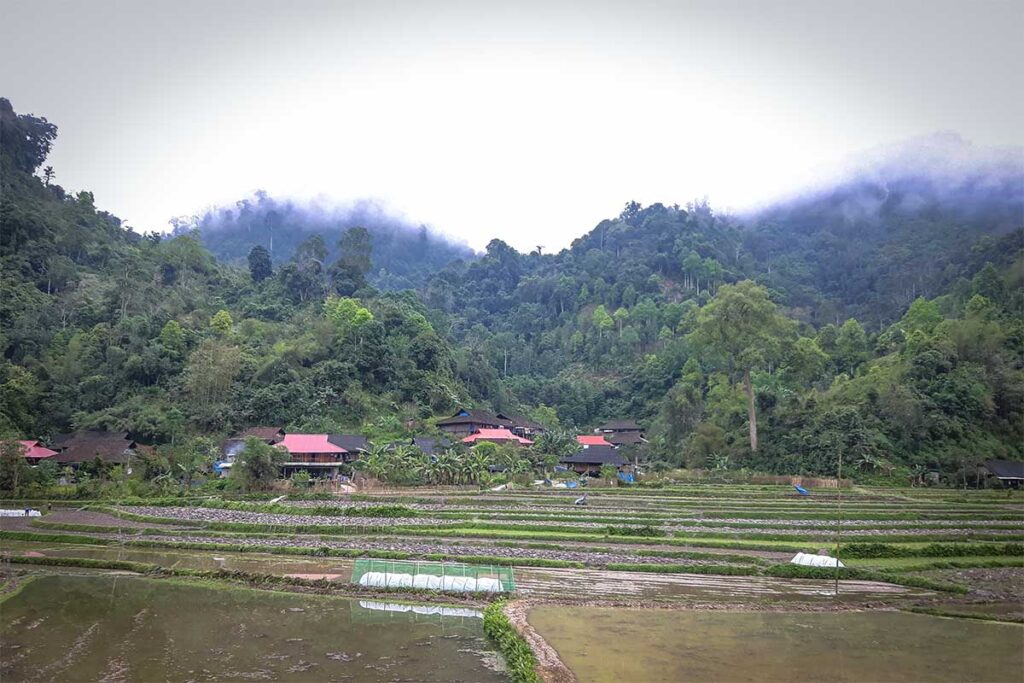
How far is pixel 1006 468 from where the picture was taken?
5078 cm

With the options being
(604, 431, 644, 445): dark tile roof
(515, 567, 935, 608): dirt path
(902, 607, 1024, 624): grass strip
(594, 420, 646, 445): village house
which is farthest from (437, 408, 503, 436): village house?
(902, 607, 1024, 624): grass strip

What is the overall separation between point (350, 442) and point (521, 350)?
5738 centimetres

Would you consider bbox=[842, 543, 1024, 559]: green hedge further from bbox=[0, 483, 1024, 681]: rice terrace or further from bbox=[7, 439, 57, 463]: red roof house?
bbox=[7, 439, 57, 463]: red roof house

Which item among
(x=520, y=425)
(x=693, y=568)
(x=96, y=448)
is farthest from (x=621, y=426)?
(x=96, y=448)

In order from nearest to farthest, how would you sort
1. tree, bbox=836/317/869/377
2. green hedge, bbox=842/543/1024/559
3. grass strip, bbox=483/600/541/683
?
grass strip, bbox=483/600/541/683, green hedge, bbox=842/543/1024/559, tree, bbox=836/317/869/377

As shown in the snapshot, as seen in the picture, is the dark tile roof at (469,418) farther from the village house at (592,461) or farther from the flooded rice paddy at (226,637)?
the flooded rice paddy at (226,637)

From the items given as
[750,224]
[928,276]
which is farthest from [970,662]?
[750,224]

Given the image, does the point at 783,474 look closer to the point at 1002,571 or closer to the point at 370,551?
the point at 1002,571

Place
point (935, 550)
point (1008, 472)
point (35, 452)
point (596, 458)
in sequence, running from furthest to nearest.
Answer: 1. point (596, 458)
2. point (35, 452)
3. point (1008, 472)
4. point (935, 550)

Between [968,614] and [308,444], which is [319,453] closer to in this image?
[308,444]

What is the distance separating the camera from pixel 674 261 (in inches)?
4929

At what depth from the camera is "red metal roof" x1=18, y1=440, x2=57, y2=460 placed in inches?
2096

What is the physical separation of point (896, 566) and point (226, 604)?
2667 centimetres

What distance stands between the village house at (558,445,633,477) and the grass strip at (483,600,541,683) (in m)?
41.8
